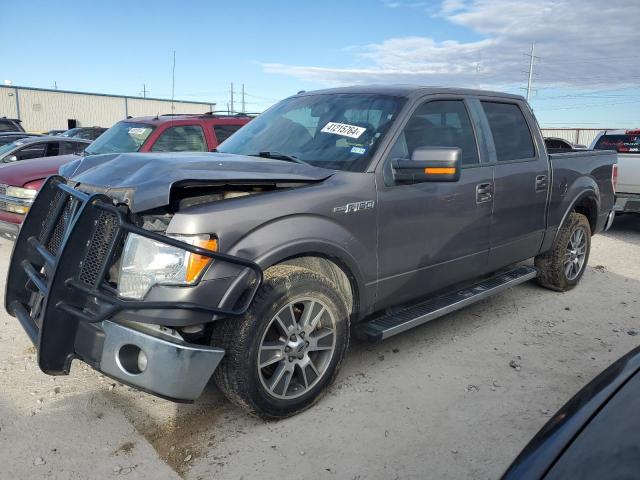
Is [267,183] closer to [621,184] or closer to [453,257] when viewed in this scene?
[453,257]

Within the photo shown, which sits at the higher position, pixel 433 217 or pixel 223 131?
pixel 223 131

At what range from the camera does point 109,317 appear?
2.55 m

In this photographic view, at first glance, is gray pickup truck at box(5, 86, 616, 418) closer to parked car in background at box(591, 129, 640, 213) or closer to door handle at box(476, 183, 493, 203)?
door handle at box(476, 183, 493, 203)

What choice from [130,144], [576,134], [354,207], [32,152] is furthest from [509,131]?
[576,134]

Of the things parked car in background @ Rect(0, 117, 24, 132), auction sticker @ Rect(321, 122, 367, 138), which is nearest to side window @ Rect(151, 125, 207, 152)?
auction sticker @ Rect(321, 122, 367, 138)

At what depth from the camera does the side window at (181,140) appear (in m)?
7.33

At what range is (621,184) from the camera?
8.41m

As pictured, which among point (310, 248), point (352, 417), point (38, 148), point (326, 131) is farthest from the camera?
point (38, 148)

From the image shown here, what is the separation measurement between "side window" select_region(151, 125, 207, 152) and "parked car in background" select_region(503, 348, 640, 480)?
21.4 ft

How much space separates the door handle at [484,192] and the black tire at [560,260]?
4.85 ft

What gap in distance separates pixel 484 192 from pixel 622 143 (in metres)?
6.47

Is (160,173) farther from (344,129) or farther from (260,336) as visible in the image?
(344,129)

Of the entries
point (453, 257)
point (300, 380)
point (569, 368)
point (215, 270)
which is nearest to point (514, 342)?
point (569, 368)

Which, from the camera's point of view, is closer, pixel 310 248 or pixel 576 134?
pixel 310 248
